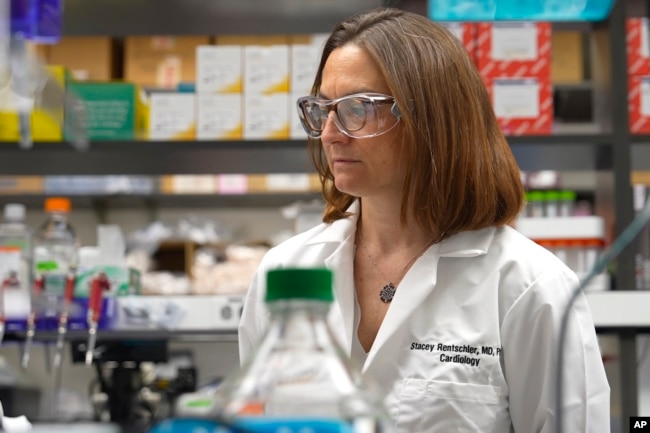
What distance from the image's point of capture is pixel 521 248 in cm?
149

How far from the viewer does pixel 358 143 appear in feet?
4.71

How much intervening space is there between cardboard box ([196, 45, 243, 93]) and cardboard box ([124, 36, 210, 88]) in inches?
31.1

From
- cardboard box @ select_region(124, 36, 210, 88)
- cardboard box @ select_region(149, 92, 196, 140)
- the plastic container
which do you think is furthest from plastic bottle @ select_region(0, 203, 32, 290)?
the plastic container

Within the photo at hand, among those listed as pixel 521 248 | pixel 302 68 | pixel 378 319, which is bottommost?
pixel 378 319

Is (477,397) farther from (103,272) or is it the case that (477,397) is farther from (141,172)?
(141,172)

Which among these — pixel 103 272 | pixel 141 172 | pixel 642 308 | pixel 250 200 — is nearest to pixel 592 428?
pixel 642 308

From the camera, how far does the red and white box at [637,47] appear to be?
271 centimetres

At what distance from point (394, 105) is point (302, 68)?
133cm

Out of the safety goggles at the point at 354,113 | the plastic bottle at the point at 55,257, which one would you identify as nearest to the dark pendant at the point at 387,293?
the safety goggles at the point at 354,113

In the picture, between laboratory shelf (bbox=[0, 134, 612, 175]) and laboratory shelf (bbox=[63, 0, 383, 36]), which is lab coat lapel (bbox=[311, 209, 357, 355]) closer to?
laboratory shelf (bbox=[0, 134, 612, 175])

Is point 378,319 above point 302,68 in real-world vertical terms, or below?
below

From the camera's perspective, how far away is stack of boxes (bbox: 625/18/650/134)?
270 centimetres

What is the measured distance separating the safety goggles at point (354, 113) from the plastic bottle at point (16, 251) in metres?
1.47

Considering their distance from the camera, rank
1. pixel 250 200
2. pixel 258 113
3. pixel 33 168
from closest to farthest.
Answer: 1. pixel 258 113
2. pixel 33 168
3. pixel 250 200
